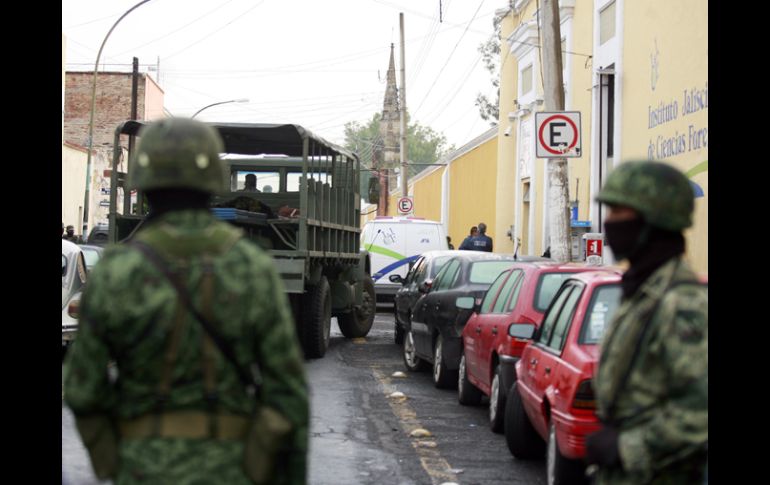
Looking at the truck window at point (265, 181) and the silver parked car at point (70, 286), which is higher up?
the truck window at point (265, 181)

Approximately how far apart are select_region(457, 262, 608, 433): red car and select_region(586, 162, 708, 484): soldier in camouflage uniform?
220 inches

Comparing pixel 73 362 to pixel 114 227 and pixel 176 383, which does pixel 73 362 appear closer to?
pixel 176 383

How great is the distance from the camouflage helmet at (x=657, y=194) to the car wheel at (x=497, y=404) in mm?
5956

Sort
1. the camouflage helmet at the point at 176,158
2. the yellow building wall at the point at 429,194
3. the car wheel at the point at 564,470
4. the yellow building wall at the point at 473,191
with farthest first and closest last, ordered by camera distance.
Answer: the yellow building wall at the point at 429,194, the yellow building wall at the point at 473,191, the car wheel at the point at 564,470, the camouflage helmet at the point at 176,158

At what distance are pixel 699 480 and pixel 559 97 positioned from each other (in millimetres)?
13865

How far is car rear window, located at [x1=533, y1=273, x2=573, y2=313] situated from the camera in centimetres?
955

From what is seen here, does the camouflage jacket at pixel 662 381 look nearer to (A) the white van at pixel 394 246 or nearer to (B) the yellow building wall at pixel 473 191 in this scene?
(A) the white van at pixel 394 246

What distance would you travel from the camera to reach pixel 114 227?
14.3m

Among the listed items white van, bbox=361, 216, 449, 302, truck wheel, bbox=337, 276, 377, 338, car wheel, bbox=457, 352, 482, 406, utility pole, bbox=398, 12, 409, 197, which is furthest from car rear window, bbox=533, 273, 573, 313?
utility pole, bbox=398, 12, 409, 197

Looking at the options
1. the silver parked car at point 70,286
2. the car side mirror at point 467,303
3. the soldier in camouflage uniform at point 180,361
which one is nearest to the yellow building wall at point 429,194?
the silver parked car at point 70,286

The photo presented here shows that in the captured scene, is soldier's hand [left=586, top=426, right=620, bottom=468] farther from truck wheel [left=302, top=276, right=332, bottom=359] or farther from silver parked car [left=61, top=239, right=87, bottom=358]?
truck wheel [left=302, top=276, right=332, bottom=359]

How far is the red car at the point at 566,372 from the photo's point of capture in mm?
6547

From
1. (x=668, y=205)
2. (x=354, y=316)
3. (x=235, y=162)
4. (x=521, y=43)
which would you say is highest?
(x=521, y=43)
